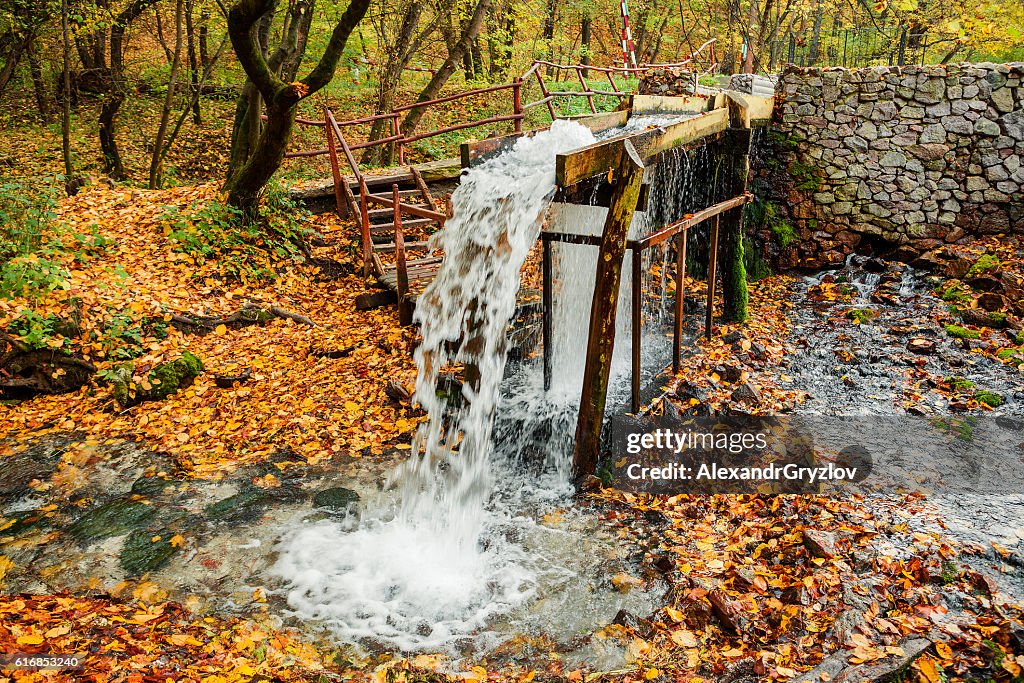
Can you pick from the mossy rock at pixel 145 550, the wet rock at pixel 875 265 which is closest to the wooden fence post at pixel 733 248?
the wet rock at pixel 875 265

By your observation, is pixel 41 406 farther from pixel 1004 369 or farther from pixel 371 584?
pixel 1004 369

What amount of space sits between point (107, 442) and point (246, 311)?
2907 millimetres

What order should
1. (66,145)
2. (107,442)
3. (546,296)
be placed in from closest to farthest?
(107,442) → (546,296) → (66,145)

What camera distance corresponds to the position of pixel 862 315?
10.5 m

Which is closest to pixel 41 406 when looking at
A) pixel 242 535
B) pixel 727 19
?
pixel 242 535

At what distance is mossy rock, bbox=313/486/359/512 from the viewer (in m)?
6.14

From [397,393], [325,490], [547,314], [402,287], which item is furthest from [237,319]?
[547,314]

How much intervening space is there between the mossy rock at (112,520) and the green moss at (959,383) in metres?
8.60

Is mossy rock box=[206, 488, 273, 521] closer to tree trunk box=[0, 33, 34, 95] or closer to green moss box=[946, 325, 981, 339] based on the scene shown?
green moss box=[946, 325, 981, 339]

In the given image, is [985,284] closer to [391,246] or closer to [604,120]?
[604,120]

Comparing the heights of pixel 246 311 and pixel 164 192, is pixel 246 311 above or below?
below

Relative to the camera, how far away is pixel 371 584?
521 cm

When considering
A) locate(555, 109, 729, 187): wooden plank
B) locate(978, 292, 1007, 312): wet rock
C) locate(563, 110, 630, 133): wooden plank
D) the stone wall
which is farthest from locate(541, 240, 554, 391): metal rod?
locate(978, 292, 1007, 312): wet rock

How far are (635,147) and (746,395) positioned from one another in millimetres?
3145
